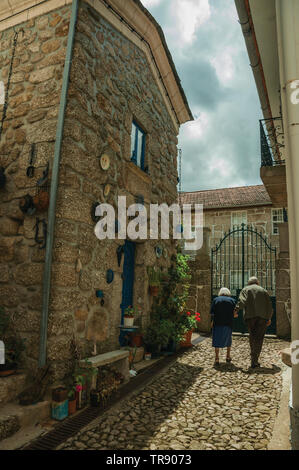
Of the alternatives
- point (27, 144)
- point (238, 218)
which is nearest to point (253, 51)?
point (27, 144)

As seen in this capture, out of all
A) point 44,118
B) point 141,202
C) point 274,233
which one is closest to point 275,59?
point 141,202

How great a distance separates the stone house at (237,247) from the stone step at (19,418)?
21.5 ft

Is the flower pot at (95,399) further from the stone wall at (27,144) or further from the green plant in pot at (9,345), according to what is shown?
the green plant in pot at (9,345)

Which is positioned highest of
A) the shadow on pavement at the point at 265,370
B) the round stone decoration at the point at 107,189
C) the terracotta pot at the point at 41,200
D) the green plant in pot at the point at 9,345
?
the round stone decoration at the point at 107,189

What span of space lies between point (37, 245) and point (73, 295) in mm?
746

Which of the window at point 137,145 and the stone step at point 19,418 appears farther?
the window at point 137,145

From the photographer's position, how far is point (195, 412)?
3467 millimetres

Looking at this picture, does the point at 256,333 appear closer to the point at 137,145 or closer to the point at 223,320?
the point at 223,320

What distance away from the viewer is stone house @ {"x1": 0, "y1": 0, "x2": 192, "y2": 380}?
3654 mm

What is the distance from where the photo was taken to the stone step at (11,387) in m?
3.12

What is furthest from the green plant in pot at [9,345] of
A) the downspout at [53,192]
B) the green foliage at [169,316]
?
the green foliage at [169,316]

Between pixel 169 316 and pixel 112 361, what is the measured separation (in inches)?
103

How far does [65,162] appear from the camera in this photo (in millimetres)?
A: 3836

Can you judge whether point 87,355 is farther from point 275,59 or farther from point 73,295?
point 275,59
